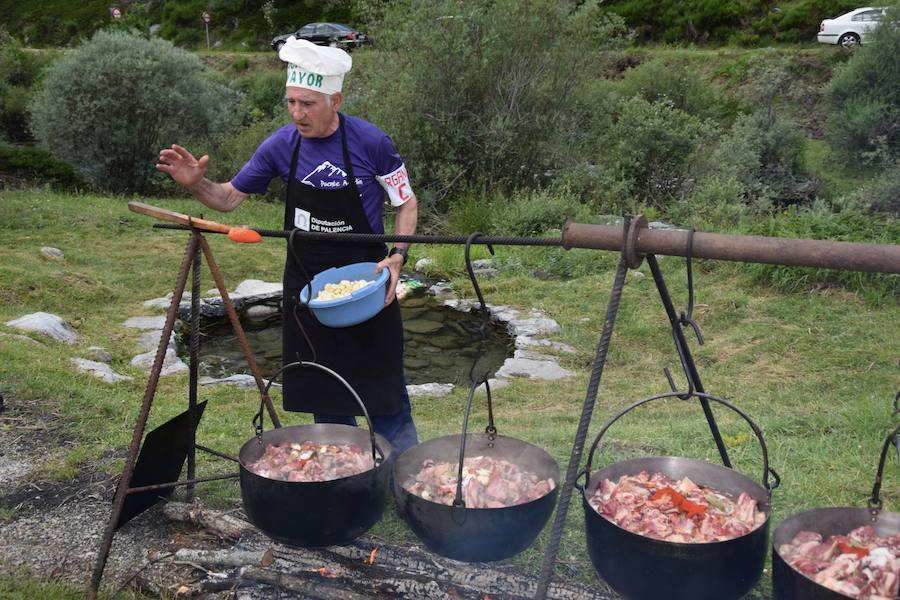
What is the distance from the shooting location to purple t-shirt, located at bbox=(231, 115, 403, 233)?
3574mm

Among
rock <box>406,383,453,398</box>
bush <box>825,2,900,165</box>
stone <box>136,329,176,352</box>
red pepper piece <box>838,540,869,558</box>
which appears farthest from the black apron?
bush <box>825,2,900,165</box>

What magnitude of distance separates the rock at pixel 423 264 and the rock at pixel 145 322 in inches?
129

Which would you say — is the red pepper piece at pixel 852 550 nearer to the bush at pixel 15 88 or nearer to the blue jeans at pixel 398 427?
the blue jeans at pixel 398 427

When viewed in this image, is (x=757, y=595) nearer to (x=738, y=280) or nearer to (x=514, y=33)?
(x=738, y=280)

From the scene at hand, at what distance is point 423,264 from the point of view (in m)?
10.2

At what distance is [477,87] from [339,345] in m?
9.73

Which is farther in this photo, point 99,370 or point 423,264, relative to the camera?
point 423,264

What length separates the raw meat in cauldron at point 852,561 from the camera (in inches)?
80.6

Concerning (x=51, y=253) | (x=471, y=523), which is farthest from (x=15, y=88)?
(x=471, y=523)

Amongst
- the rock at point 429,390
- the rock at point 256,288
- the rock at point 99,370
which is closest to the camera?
the rock at point 99,370

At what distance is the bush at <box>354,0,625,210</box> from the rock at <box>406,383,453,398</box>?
244 inches

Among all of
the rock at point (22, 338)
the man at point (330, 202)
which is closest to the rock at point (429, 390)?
the man at point (330, 202)

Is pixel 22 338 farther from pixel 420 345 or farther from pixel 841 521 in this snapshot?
pixel 841 521

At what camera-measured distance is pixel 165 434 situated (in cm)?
353
